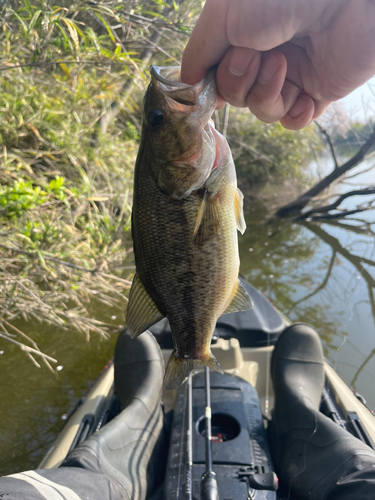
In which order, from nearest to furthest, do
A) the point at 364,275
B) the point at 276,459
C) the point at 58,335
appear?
the point at 276,459
the point at 58,335
the point at 364,275

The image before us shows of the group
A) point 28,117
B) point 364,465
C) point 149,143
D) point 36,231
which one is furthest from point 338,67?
point 28,117

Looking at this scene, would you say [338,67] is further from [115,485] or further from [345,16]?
[115,485]

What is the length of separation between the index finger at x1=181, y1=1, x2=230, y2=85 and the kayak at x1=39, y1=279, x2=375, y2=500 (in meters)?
2.25

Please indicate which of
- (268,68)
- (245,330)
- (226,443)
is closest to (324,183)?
(245,330)

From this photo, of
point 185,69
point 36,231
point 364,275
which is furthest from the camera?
point 364,275

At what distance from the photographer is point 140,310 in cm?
130

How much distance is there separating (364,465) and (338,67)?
2194 mm

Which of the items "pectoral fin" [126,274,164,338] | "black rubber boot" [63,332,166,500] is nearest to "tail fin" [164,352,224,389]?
"pectoral fin" [126,274,164,338]

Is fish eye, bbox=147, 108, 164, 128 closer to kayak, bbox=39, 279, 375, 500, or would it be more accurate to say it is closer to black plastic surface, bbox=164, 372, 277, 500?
kayak, bbox=39, 279, 375, 500

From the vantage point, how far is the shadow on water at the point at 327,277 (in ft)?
16.0

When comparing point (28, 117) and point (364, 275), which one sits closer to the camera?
point (28, 117)

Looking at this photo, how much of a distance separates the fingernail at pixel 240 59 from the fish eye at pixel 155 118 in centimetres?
32

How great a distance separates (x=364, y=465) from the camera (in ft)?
6.57

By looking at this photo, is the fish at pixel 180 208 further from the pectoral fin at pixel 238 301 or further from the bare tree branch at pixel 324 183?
the bare tree branch at pixel 324 183
